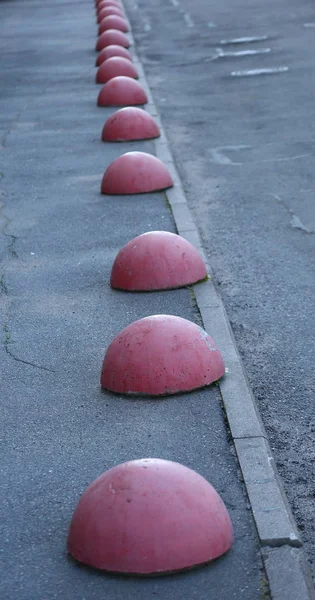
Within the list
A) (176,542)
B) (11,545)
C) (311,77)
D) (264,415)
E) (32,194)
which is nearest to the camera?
(176,542)

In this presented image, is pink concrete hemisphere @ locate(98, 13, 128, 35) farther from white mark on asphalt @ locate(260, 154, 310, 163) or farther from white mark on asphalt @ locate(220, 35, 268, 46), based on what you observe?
white mark on asphalt @ locate(260, 154, 310, 163)

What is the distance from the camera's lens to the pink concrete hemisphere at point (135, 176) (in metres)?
10.3

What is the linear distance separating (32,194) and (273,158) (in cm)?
253

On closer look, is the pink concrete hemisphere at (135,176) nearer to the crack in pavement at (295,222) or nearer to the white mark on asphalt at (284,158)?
the crack in pavement at (295,222)

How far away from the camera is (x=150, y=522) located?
12.9 ft

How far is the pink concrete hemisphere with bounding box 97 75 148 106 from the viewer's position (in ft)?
49.9

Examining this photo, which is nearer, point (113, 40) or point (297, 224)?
point (297, 224)

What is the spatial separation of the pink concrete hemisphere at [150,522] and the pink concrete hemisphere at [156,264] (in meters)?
3.31

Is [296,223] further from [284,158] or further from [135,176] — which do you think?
[284,158]

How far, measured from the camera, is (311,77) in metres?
16.8

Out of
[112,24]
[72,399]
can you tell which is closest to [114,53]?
[112,24]

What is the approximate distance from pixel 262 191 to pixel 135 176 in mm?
1143

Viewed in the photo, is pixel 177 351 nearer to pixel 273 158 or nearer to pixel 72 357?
pixel 72 357

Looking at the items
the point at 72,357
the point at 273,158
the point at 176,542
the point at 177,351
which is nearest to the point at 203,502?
the point at 176,542
